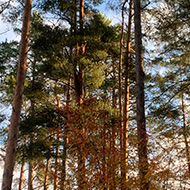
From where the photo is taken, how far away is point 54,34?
7.66 meters

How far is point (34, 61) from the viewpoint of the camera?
35.6 ft

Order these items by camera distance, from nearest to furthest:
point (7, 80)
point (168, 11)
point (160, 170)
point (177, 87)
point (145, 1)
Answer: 1. point (160, 170)
2. point (168, 11)
3. point (145, 1)
4. point (177, 87)
5. point (7, 80)

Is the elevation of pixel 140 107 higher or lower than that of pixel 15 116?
higher

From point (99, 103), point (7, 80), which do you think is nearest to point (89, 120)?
point (99, 103)

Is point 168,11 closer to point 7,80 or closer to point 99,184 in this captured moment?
point 99,184

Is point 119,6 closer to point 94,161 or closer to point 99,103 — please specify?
point 99,103

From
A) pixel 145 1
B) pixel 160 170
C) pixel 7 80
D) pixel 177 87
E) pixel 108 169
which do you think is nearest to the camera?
pixel 160 170

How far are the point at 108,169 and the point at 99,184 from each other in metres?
0.29

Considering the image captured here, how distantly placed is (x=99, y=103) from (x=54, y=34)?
7.88 feet

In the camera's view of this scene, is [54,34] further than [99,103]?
Yes

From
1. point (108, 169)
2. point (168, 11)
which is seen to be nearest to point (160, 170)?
→ point (108, 169)

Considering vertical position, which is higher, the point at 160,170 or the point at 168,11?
the point at 168,11

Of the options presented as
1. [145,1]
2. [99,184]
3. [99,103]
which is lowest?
[99,184]

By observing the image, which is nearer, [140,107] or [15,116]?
[15,116]
